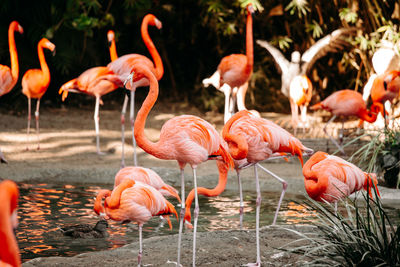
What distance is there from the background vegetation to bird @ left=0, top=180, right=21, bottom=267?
321 inches

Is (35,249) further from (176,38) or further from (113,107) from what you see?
(176,38)

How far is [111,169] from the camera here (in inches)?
259

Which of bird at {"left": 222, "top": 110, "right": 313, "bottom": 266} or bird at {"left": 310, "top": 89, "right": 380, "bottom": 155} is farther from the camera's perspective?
bird at {"left": 310, "top": 89, "right": 380, "bottom": 155}

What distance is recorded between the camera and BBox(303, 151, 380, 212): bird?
3844mm

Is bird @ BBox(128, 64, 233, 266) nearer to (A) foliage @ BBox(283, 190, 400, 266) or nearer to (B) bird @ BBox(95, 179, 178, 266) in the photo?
(B) bird @ BBox(95, 179, 178, 266)

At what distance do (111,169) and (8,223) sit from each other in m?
5.18

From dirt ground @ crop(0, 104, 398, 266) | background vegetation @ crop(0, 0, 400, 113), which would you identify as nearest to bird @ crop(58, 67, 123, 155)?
dirt ground @ crop(0, 104, 398, 266)

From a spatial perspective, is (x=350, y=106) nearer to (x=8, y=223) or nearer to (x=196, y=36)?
(x=196, y=36)

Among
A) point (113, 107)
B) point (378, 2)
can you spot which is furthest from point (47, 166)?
point (378, 2)

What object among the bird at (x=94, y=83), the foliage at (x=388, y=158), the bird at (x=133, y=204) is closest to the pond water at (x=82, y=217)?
the bird at (x=133, y=204)

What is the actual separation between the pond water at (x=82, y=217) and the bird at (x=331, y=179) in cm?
36

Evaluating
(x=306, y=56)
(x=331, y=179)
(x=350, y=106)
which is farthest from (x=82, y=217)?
(x=306, y=56)

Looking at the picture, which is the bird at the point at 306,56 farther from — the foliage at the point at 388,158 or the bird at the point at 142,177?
the bird at the point at 142,177

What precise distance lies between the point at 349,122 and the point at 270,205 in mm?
5713
